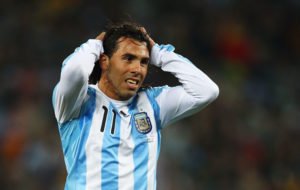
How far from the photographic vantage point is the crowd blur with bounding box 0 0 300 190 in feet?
25.9

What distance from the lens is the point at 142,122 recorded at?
4.38 meters

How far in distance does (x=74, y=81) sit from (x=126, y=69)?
397mm

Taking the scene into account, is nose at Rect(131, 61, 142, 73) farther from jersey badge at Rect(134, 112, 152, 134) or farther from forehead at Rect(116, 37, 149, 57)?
jersey badge at Rect(134, 112, 152, 134)

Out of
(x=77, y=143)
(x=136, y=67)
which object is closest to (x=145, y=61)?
(x=136, y=67)

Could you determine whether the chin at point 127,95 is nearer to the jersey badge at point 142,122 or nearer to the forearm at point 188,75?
the jersey badge at point 142,122

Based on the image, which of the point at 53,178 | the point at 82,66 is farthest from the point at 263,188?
the point at 82,66

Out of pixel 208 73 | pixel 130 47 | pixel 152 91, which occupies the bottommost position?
pixel 208 73

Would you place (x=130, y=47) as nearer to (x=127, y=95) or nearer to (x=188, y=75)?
(x=127, y=95)

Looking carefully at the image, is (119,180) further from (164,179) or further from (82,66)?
(164,179)

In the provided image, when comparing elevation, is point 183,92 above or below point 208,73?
above

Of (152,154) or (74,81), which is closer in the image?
(74,81)

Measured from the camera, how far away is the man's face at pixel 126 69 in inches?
170

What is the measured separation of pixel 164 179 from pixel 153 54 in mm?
3013

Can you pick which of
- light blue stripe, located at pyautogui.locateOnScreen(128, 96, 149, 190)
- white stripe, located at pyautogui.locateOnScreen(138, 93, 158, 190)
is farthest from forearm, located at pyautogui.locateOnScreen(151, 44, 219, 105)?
light blue stripe, located at pyautogui.locateOnScreen(128, 96, 149, 190)
